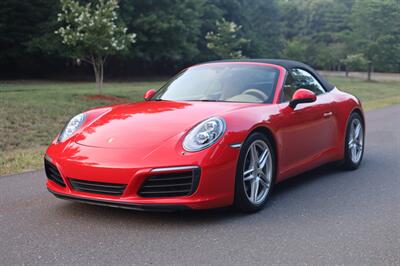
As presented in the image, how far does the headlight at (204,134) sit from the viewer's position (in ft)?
15.0

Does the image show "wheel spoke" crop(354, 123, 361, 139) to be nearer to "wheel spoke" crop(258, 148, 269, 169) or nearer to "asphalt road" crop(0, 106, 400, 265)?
"asphalt road" crop(0, 106, 400, 265)

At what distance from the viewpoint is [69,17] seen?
22328mm

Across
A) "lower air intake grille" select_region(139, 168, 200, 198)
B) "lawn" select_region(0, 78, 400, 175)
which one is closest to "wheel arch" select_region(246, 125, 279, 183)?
"lower air intake grille" select_region(139, 168, 200, 198)

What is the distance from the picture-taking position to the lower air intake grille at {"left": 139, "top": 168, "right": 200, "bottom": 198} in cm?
441

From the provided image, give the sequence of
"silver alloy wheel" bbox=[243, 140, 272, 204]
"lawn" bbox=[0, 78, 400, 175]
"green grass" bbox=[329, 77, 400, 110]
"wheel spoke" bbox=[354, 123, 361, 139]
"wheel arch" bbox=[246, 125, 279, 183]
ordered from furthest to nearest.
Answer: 1. "green grass" bbox=[329, 77, 400, 110]
2. "lawn" bbox=[0, 78, 400, 175]
3. "wheel spoke" bbox=[354, 123, 361, 139]
4. "wheel arch" bbox=[246, 125, 279, 183]
5. "silver alloy wheel" bbox=[243, 140, 272, 204]

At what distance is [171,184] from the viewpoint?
4.44 metres

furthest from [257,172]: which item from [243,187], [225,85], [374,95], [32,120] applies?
[374,95]

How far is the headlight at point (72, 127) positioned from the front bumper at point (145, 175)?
1.69ft

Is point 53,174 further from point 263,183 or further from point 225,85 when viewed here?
point 225,85

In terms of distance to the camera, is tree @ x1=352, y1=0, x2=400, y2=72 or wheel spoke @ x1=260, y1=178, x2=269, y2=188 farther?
tree @ x1=352, y1=0, x2=400, y2=72

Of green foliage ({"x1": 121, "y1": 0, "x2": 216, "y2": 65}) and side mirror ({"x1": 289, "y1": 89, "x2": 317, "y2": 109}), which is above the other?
side mirror ({"x1": 289, "y1": 89, "x2": 317, "y2": 109})

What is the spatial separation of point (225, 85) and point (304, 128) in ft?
2.98

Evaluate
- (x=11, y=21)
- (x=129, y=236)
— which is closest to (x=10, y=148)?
(x=129, y=236)

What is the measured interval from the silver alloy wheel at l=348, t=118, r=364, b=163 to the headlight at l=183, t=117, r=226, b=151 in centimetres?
282
